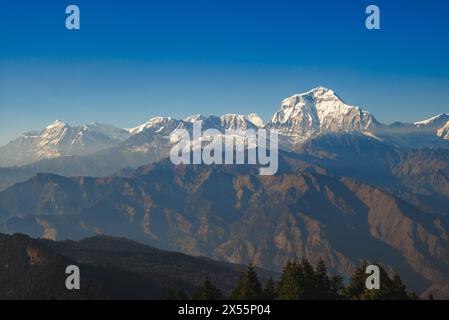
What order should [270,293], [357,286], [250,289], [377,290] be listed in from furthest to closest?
[270,293] < [357,286] < [250,289] < [377,290]

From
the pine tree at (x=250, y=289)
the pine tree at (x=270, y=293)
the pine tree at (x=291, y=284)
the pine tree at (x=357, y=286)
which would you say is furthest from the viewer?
the pine tree at (x=357, y=286)

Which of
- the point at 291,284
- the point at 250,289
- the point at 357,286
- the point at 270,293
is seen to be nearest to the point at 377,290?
the point at 357,286

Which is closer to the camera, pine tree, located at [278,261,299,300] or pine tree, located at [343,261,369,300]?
pine tree, located at [278,261,299,300]

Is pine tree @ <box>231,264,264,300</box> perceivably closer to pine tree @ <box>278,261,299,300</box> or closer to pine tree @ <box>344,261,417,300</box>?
pine tree @ <box>278,261,299,300</box>

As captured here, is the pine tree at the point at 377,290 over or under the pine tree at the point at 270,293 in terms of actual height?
over

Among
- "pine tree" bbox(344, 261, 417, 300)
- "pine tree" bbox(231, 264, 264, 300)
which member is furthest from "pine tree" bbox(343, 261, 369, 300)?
"pine tree" bbox(231, 264, 264, 300)

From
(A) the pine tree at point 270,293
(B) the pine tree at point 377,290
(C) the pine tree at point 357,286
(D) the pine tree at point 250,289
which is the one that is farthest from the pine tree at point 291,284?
(C) the pine tree at point 357,286

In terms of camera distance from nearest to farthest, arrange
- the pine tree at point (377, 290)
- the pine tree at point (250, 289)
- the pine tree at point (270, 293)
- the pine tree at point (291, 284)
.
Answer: the pine tree at point (377, 290), the pine tree at point (250, 289), the pine tree at point (291, 284), the pine tree at point (270, 293)

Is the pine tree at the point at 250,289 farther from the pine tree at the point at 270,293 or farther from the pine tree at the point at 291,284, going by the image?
the pine tree at the point at 291,284

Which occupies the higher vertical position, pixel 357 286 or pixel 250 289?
pixel 250 289

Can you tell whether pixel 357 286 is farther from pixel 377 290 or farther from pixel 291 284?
pixel 291 284
